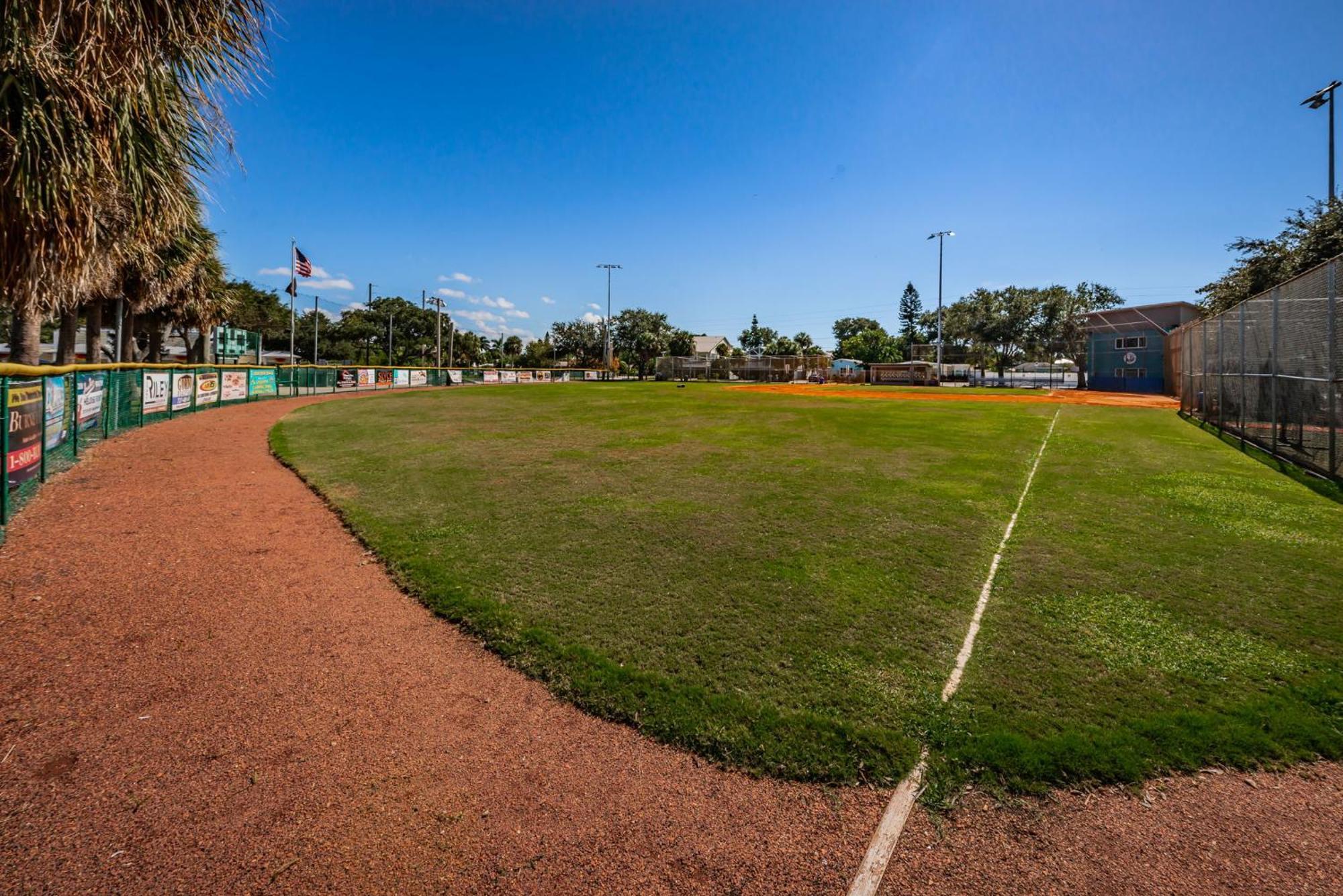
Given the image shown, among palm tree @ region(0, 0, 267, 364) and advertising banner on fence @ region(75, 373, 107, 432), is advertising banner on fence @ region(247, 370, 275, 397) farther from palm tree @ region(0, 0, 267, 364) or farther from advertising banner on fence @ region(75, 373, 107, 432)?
palm tree @ region(0, 0, 267, 364)

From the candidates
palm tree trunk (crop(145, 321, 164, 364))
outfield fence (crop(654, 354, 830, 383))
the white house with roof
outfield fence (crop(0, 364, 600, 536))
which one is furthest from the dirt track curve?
the white house with roof

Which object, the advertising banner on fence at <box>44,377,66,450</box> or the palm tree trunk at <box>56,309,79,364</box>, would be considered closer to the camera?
the advertising banner on fence at <box>44,377,66,450</box>

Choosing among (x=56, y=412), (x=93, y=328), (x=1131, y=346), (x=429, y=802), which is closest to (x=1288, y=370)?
(x=429, y=802)

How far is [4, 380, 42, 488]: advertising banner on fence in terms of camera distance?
7.48 metres

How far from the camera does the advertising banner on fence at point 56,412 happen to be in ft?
31.0

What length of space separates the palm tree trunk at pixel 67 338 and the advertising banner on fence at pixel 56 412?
1713 centimetres

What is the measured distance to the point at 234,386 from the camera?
2622cm

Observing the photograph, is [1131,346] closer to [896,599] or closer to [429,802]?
[896,599]

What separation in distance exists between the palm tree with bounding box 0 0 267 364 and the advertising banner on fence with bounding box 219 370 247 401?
2083cm

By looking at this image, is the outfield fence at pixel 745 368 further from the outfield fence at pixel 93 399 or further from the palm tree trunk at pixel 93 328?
the palm tree trunk at pixel 93 328

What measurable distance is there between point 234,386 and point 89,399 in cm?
1532

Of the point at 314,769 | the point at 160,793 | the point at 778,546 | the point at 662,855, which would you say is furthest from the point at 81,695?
the point at 778,546

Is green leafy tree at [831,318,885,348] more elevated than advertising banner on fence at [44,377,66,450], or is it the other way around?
green leafy tree at [831,318,885,348]

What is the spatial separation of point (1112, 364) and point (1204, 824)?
208 feet
